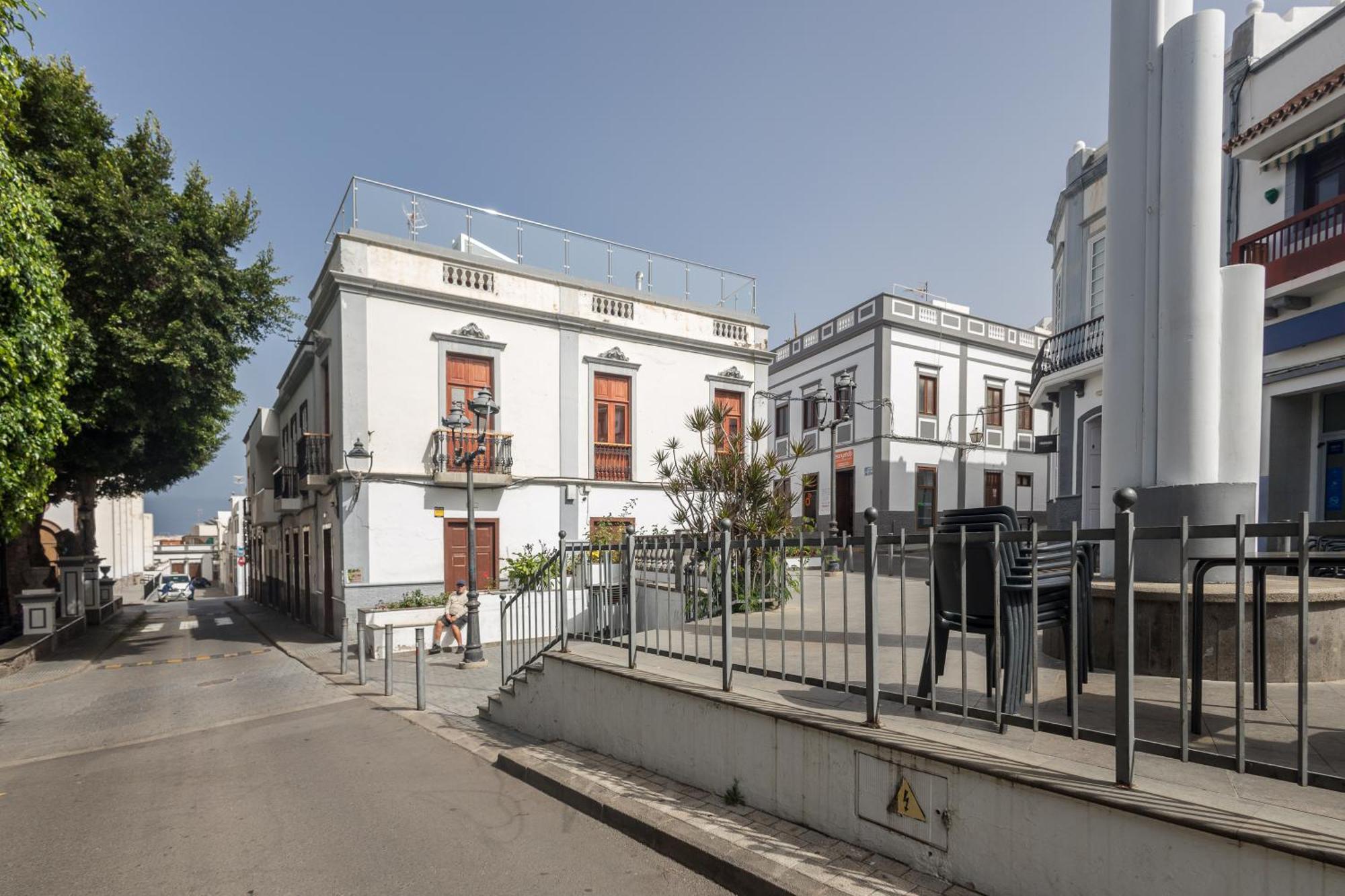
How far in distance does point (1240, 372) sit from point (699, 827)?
548cm

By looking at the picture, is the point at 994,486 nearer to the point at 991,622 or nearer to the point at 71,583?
the point at 991,622

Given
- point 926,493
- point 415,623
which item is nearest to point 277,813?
point 415,623

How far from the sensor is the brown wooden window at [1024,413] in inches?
989

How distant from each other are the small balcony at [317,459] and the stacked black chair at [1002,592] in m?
14.4

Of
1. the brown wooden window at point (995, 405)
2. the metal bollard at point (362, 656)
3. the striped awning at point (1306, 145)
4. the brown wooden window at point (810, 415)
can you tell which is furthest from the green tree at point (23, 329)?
the brown wooden window at point (995, 405)

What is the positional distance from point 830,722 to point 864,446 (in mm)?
20600

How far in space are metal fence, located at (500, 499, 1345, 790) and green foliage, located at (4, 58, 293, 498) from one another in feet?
36.0

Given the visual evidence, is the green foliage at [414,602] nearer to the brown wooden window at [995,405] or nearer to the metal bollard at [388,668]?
the metal bollard at [388,668]

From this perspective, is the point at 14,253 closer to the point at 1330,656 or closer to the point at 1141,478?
the point at 1141,478

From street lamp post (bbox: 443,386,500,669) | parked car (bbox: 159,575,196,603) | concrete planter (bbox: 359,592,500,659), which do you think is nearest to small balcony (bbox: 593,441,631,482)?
concrete planter (bbox: 359,592,500,659)

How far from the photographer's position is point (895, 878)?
321 centimetres

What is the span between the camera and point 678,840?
3.88 meters

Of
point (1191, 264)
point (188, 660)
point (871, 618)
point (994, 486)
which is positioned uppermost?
point (1191, 264)

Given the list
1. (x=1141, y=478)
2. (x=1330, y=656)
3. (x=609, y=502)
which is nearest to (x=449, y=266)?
(x=609, y=502)
